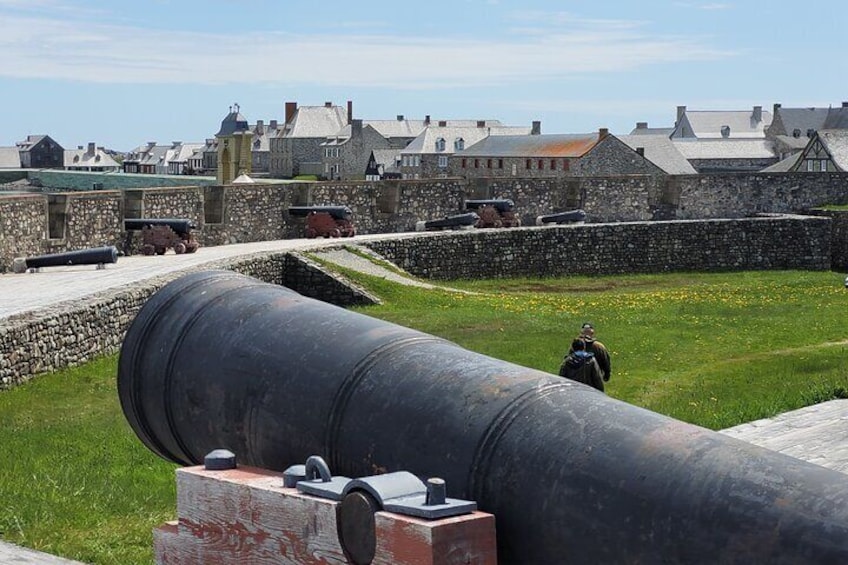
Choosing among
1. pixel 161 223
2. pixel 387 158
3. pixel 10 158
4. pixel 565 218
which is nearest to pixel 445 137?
pixel 387 158

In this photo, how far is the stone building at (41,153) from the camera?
410 feet

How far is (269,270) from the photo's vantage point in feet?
65.3

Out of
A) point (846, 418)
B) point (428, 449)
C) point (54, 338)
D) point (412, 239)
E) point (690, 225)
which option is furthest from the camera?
point (690, 225)

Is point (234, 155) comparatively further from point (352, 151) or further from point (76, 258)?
point (76, 258)

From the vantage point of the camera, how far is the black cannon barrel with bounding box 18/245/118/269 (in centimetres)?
1870

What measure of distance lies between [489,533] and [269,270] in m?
16.2

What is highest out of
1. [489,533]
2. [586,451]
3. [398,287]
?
[586,451]

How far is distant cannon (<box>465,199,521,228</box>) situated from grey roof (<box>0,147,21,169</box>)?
9807cm

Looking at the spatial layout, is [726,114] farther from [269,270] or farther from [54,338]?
→ [54,338]

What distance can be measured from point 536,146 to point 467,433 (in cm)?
6372

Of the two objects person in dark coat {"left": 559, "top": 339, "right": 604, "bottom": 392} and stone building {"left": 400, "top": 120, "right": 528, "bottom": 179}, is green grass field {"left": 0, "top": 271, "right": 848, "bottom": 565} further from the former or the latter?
stone building {"left": 400, "top": 120, "right": 528, "bottom": 179}

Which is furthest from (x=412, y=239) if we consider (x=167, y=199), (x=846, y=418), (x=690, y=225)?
(x=846, y=418)

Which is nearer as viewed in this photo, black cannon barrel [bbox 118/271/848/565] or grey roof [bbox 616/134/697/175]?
black cannon barrel [bbox 118/271/848/565]

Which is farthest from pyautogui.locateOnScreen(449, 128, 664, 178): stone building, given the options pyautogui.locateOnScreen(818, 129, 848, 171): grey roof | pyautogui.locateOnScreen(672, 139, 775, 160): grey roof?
pyautogui.locateOnScreen(672, 139, 775, 160): grey roof
